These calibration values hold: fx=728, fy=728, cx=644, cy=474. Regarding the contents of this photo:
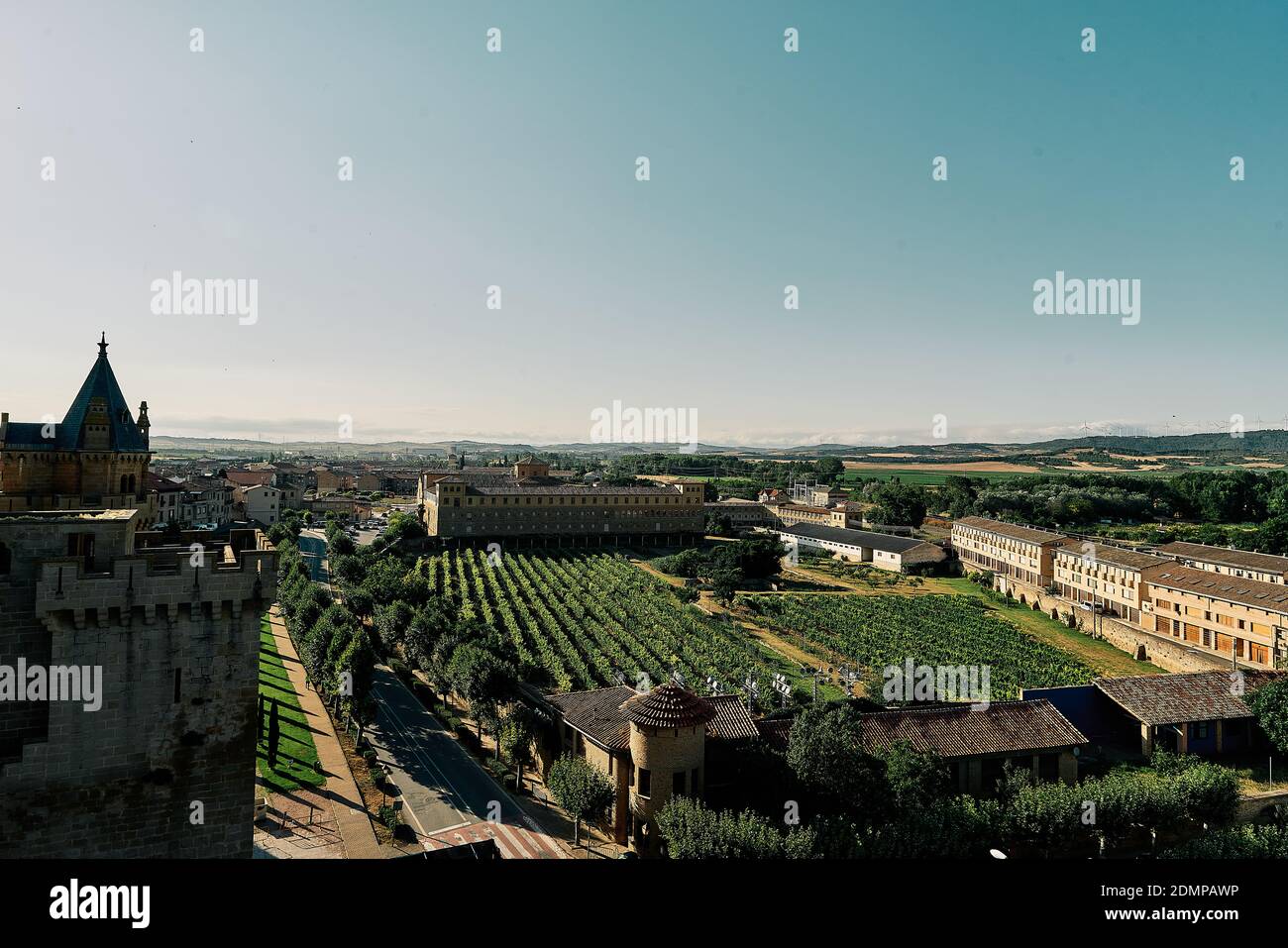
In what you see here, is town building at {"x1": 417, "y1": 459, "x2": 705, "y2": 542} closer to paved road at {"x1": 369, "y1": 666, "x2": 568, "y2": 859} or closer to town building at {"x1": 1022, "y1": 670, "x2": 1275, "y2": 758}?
paved road at {"x1": 369, "y1": 666, "x2": 568, "y2": 859}

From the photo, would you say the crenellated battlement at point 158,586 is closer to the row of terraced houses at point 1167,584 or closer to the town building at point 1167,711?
the town building at point 1167,711

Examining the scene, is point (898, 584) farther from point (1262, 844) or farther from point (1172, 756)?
point (1262, 844)

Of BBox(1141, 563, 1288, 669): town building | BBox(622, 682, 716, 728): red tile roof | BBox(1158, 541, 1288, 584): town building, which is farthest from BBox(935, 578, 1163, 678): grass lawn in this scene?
BBox(622, 682, 716, 728): red tile roof

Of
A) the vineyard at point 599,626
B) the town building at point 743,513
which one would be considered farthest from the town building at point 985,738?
the town building at point 743,513

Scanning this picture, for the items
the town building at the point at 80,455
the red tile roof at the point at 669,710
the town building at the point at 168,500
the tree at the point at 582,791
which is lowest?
the tree at the point at 582,791

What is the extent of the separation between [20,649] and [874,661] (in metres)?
44.9

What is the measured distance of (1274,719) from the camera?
3058cm

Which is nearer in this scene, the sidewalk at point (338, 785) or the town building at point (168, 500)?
the sidewalk at point (338, 785)

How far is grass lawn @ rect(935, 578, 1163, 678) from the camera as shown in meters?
47.6

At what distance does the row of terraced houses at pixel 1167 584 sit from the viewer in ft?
146

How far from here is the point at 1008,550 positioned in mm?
75938

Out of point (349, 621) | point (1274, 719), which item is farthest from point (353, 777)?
point (1274, 719)

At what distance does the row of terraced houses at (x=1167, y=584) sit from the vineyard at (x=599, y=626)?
2746 cm

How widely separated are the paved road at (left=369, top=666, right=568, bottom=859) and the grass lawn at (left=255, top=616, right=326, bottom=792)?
290 centimetres
